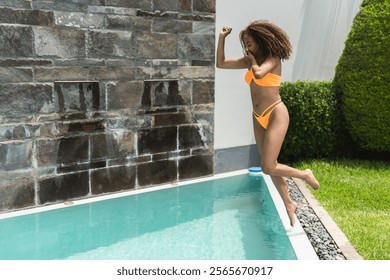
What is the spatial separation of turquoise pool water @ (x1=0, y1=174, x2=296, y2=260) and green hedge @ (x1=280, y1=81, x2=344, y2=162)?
1.72m

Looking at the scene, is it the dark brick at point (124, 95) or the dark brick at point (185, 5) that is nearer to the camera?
the dark brick at point (124, 95)

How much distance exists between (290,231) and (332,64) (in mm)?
4270

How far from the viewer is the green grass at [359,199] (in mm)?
4430

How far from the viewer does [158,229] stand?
4922 mm

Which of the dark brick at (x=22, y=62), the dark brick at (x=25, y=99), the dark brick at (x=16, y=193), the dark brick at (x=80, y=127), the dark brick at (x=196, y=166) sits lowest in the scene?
the dark brick at (x=196, y=166)

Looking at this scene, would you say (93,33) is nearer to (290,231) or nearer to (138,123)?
(138,123)

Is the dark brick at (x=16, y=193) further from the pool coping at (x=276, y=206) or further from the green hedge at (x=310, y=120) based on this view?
the green hedge at (x=310, y=120)

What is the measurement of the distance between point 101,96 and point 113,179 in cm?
104

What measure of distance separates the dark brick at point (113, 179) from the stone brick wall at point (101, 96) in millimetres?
13

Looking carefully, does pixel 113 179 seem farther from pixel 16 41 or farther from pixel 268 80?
pixel 268 80

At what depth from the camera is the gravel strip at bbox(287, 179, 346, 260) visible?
13.7ft

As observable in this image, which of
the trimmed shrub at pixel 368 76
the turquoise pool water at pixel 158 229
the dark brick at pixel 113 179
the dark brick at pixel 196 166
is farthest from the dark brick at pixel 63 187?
the trimmed shrub at pixel 368 76

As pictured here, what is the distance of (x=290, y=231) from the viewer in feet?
15.6

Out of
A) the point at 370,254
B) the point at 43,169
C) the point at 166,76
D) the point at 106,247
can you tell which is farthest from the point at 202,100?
the point at 370,254
